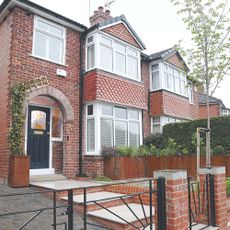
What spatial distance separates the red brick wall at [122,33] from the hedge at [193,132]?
415cm

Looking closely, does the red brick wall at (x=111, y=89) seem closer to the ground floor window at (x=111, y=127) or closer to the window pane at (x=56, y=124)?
the ground floor window at (x=111, y=127)

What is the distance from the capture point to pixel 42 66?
29.7 ft

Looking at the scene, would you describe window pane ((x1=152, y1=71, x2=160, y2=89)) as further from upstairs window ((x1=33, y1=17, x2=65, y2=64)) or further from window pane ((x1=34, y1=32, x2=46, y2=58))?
window pane ((x1=34, y1=32, x2=46, y2=58))

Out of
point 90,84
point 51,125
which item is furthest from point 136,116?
point 51,125

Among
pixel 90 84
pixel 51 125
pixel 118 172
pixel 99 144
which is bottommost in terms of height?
pixel 118 172

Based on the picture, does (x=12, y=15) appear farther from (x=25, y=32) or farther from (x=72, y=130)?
(x=72, y=130)

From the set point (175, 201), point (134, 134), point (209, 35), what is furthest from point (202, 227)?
point (134, 134)

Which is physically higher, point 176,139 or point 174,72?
point 174,72

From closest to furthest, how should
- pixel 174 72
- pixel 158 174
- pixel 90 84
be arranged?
pixel 158 174, pixel 90 84, pixel 174 72

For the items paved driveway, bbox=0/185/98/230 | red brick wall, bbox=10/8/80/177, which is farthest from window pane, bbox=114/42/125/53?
paved driveway, bbox=0/185/98/230

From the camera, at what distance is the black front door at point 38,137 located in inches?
356

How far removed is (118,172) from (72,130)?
2242 mm

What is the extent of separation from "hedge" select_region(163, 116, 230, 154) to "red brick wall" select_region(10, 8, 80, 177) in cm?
456

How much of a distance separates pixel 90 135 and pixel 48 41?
146 inches
